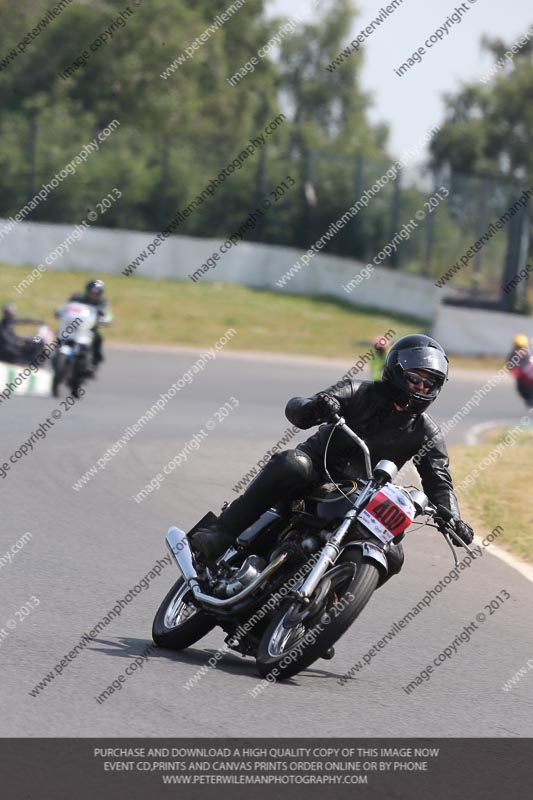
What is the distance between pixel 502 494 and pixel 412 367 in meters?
5.88

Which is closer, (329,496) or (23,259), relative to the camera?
(329,496)

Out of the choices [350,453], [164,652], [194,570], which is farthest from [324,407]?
[164,652]

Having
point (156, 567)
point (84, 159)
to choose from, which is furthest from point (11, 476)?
point (84, 159)

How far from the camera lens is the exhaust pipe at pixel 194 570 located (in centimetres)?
586

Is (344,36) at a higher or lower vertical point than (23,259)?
higher

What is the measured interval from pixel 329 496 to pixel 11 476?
5647 mm

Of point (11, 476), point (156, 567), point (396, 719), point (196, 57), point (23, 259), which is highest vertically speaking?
point (396, 719)

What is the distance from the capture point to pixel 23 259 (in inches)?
1230

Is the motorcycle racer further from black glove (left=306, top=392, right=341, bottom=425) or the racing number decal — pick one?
the racing number decal

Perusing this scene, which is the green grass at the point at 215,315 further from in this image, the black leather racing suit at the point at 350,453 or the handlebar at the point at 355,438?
the handlebar at the point at 355,438

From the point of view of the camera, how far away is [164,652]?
6184mm

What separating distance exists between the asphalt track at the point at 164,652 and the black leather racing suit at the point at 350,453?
705 millimetres

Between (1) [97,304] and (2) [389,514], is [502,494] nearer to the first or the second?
(2) [389,514]
